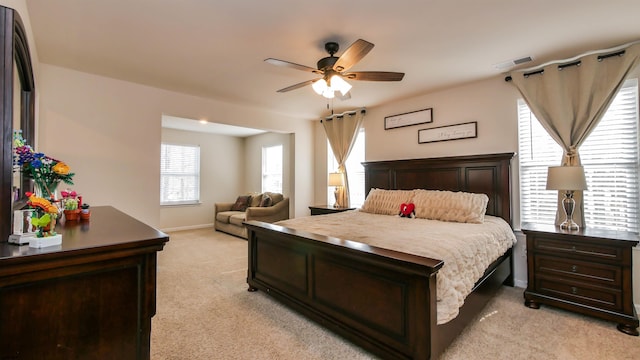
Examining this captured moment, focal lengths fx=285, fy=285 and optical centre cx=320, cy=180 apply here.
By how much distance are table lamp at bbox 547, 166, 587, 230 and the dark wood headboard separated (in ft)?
1.87

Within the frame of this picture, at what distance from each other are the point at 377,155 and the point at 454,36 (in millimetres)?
2424

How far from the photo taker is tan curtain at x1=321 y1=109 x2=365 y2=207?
5039mm

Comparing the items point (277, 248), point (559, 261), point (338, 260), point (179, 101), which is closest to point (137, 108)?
point (179, 101)

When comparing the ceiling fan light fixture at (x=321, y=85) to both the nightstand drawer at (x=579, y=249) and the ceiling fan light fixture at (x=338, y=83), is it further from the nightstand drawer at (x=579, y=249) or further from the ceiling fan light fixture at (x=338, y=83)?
the nightstand drawer at (x=579, y=249)

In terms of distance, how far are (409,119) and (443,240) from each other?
2609mm

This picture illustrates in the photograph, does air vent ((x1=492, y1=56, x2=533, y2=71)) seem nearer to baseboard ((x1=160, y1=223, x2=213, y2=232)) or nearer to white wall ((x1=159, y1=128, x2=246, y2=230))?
white wall ((x1=159, y1=128, x2=246, y2=230))

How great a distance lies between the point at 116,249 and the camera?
1029mm

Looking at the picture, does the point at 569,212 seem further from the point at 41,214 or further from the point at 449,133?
the point at 41,214

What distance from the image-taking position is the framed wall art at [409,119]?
4160 mm

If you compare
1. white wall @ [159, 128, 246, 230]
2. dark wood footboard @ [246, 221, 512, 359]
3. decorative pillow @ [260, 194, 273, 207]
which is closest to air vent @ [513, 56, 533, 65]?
dark wood footboard @ [246, 221, 512, 359]

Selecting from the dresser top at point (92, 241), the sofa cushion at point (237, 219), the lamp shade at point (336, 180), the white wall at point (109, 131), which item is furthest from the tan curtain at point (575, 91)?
the sofa cushion at point (237, 219)

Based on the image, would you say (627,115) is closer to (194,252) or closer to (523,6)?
(523,6)

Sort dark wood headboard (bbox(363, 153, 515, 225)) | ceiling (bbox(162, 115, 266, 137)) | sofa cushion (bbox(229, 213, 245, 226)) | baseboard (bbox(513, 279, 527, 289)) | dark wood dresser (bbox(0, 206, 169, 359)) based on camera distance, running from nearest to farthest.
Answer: dark wood dresser (bbox(0, 206, 169, 359)), baseboard (bbox(513, 279, 527, 289)), dark wood headboard (bbox(363, 153, 515, 225)), sofa cushion (bbox(229, 213, 245, 226)), ceiling (bbox(162, 115, 266, 137))

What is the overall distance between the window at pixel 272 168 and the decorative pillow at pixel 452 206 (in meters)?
4.06
